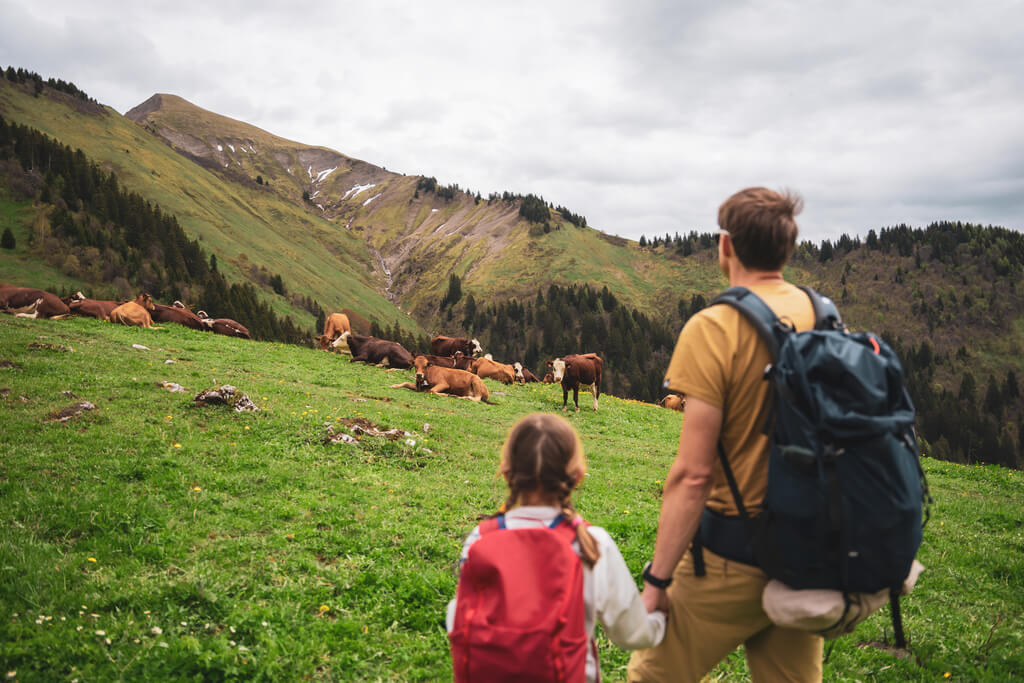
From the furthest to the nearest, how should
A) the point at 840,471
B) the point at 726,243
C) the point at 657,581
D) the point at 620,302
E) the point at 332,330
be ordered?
the point at 620,302, the point at 332,330, the point at 726,243, the point at 657,581, the point at 840,471

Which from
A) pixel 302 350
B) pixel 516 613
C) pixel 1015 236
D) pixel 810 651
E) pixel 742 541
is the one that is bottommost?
pixel 302 350

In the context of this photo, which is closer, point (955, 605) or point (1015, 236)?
point (955, 605)

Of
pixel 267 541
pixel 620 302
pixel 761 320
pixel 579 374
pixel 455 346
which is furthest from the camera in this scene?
pixel 620 302

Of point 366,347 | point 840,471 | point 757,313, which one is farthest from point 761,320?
point 366,347

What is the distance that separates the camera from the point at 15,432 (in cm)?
874

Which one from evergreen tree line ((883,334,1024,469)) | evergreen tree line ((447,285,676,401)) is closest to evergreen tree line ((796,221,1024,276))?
evergreen tree line ((883,334,1024,469))

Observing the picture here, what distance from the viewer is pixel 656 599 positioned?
2840 mm

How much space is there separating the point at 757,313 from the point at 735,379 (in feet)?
1.12

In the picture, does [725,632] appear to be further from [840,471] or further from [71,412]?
[71,412]

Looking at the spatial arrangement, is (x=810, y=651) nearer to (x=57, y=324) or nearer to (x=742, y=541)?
(x=742, y=541)

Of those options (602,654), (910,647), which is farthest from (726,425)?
(910,647)

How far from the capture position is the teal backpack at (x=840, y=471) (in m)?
2.14

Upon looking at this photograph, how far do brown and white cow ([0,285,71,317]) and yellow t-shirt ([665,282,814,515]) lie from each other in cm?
2729

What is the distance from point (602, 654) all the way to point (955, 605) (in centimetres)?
577
